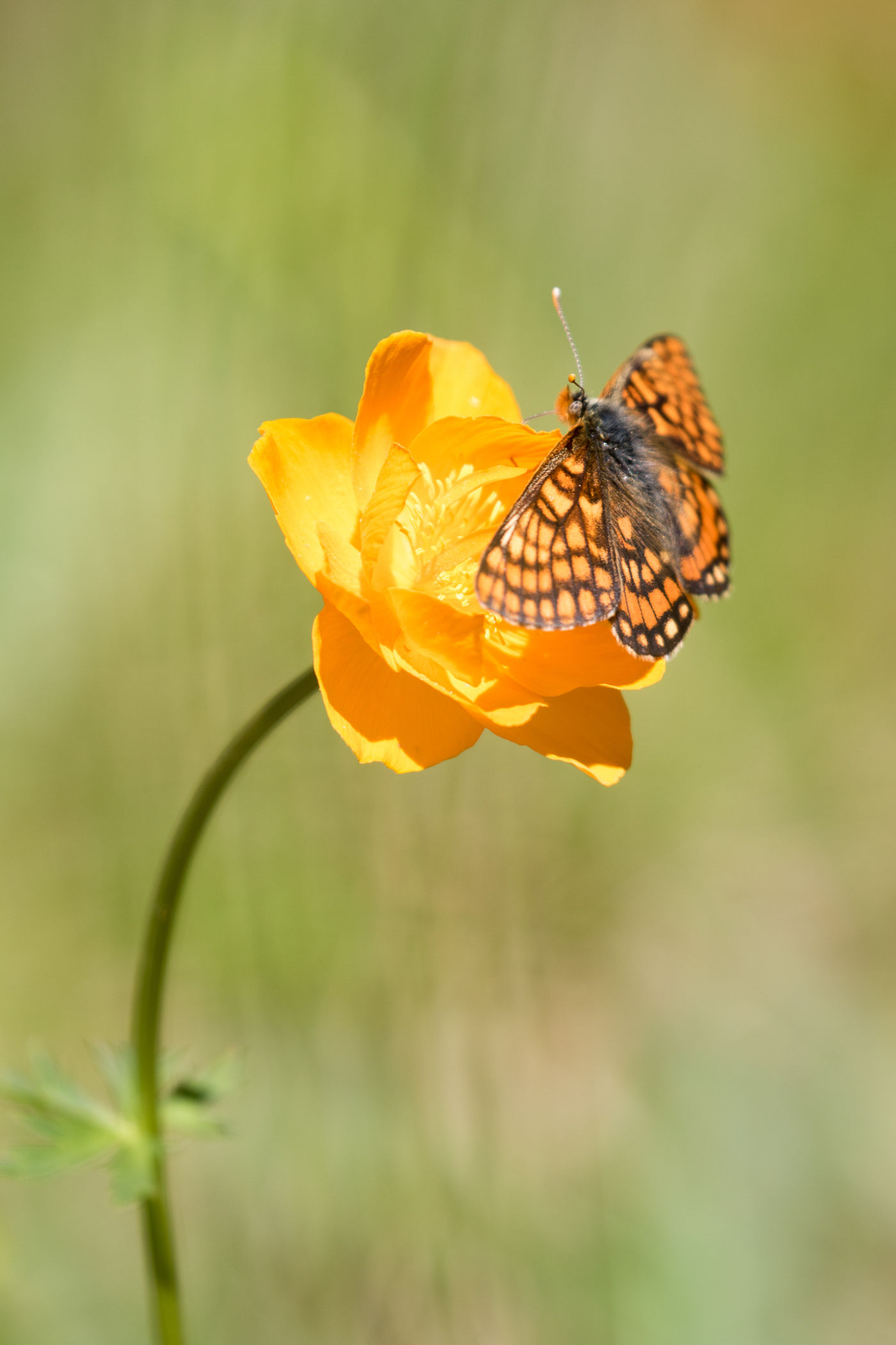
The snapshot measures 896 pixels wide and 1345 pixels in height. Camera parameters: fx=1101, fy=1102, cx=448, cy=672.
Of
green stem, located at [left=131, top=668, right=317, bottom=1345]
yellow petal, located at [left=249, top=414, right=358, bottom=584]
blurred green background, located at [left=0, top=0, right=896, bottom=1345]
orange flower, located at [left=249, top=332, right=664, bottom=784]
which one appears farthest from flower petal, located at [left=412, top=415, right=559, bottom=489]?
blurred green background, located at [left=0, top=0, right=896, bottom=1345]

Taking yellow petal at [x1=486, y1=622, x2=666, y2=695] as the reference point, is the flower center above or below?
above

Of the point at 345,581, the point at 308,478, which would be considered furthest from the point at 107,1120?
the point at 308,478

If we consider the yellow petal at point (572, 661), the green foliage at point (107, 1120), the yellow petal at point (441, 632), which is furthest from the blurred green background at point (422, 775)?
the yellow petal at point (441, 632)

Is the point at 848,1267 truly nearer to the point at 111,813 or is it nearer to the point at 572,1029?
the point at 572,1029

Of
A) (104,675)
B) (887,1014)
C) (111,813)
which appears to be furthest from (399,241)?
(887,1014)

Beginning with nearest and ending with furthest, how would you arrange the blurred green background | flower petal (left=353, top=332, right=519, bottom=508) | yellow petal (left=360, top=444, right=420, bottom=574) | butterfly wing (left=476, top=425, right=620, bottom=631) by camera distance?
butterfly wing (left=476, top=425, right=620, bottom=631) → yellow petal (left=360, top=444, right=420, bottom=574) → flower petal (left=353, top=332, right=519, bottom=508) → the blurred green background

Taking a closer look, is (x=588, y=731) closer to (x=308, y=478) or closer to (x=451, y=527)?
(x=451, y=527)

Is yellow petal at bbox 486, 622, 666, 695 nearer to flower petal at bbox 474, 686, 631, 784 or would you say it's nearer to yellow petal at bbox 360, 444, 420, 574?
flower petal at bbox 474, 686, 631, 784

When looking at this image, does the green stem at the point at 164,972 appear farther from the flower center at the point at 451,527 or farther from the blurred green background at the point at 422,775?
the blurred green background at the point at 422,775
